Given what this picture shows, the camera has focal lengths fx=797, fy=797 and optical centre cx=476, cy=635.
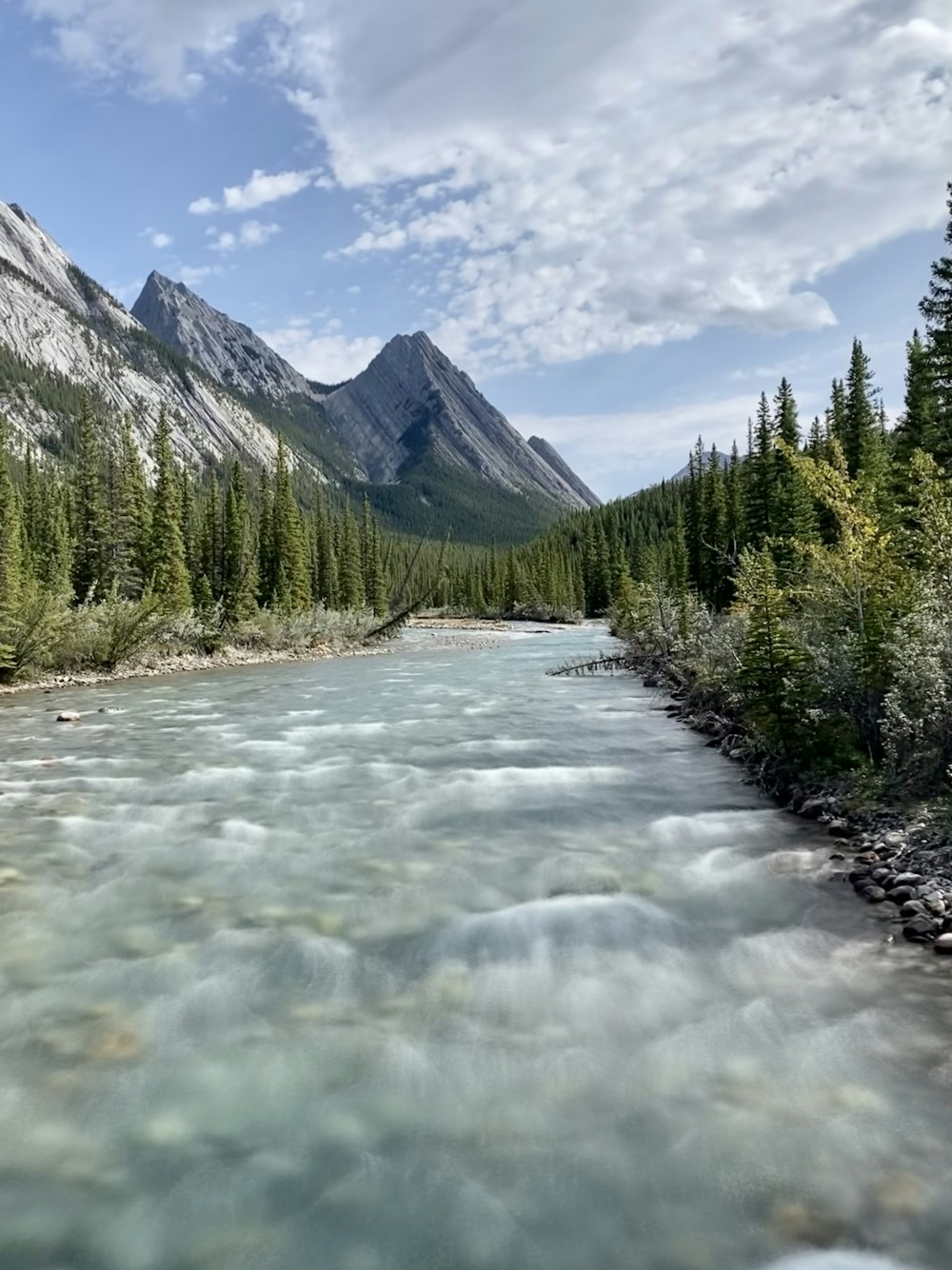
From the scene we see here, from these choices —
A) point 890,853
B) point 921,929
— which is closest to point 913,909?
point 921,929

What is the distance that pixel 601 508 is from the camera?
181m

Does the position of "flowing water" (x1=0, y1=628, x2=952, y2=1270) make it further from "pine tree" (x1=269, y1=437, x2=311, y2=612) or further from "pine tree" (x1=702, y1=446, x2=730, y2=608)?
"pine tree" (x1=269, y1=437, x2=311, y2=612)

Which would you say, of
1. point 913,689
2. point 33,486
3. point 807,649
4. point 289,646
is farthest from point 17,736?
point 33,486

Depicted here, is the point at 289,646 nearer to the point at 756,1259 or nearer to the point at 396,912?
the point at 396,912

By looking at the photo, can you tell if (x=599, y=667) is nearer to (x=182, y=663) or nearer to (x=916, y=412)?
(x=182, y=663)

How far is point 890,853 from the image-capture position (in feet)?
30.0

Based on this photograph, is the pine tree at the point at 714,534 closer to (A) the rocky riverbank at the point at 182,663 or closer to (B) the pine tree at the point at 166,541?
(A) the rocky riverbank at the point at 182,663

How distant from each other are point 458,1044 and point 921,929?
450 cm

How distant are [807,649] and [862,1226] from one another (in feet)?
32.1

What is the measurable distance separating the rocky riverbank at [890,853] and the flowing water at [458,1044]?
0.36 meters

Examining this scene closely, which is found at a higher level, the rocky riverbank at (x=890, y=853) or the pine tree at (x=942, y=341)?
the pine tree at (x=942, y=341)

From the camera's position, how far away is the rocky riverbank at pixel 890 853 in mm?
7609

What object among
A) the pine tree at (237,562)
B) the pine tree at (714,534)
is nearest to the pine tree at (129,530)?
the pine tree at (237,562)

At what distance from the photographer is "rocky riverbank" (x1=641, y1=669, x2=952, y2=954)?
7.61 m
